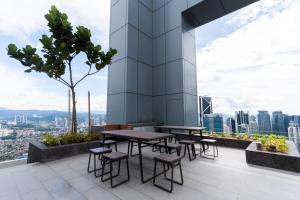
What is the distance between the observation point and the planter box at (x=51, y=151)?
3.47m

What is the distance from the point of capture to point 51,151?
11.7ft

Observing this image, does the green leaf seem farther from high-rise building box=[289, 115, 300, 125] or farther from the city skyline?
high-rise building box=[289, 115, 300, 125]

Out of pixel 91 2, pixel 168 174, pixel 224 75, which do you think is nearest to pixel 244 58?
pixel 224 75

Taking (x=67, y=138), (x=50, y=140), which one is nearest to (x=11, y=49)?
(x=50, y=140)

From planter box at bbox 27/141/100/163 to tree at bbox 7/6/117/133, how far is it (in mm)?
844

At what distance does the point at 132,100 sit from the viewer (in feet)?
22.3

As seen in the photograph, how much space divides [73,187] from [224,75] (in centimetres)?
856

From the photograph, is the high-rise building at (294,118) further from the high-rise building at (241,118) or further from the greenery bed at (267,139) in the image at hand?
the greenery bed at (267,139)

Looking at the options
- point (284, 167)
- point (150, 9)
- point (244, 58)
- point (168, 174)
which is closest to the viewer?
point (168, 174)

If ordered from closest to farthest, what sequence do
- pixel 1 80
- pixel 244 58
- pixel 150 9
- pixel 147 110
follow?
pixel 1 80, pixel 244 58, pixel 147 110, pixel 150 9

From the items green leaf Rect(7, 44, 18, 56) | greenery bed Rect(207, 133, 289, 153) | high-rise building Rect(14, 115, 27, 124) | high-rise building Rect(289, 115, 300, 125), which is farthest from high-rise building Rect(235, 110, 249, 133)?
high-rise building Rect(14, 115, 27, 124)

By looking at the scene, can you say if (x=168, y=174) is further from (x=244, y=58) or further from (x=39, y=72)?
(x=244, y=58)

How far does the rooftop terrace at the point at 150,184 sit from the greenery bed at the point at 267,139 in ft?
2.13

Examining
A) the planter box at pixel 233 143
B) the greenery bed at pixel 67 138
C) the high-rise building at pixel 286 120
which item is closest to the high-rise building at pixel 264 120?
the high-rise building at pixel 286 120
